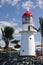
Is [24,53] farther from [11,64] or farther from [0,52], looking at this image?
[0,52]

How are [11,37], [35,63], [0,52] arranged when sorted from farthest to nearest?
[11,37] → [0,52] → [35,63]

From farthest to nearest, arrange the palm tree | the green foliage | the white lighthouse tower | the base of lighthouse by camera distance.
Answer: the green foliage, the palm tree, the base of lighthouse, the white lighthouse tower

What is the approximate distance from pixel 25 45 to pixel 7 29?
11914mm

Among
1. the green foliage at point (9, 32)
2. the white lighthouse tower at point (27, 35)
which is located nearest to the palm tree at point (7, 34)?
the green foliage at point (9, 32)

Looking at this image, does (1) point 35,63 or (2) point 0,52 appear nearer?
(1) point 35,63

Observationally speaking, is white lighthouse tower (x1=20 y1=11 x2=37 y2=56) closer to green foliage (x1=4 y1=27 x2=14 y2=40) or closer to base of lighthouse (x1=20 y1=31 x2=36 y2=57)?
base of lighthouse (x1=20 y1=31 x2=36 y2=57)

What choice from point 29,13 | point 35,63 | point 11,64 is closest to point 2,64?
point 11,64

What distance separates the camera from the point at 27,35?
60500 mm

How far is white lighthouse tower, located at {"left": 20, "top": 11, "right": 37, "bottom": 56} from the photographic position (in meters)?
60.2

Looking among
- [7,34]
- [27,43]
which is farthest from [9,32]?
[27,43]

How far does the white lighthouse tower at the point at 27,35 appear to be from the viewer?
60250mm

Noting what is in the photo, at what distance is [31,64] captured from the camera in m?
59.6

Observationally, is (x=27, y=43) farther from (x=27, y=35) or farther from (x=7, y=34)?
(x=7, y=34)

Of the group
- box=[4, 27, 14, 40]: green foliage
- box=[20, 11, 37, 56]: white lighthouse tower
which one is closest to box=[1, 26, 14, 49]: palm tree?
box=[4, 27, 14, 40]: green foliage
